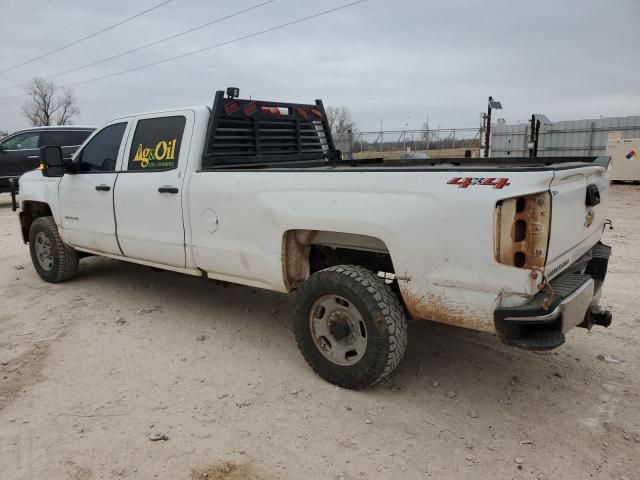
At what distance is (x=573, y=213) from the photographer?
3023 mm

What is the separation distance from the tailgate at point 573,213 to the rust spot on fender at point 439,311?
474 millimetres

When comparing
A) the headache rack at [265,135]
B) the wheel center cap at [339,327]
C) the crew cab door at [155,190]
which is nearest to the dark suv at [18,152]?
the crew cab door at [155,190]

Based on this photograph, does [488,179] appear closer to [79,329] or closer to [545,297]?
[545,297]

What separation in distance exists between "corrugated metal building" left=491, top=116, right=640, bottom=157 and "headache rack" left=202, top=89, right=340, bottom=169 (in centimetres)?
1603

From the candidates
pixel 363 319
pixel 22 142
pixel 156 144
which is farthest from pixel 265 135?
pixel 22 142

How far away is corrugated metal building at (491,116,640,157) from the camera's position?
19.4 metres

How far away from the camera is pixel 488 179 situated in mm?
2662

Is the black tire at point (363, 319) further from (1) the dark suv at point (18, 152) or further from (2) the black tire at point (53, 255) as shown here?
(1) the dark suv at point (18, 152)

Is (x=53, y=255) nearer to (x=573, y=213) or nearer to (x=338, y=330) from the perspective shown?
(x=338, y=330)

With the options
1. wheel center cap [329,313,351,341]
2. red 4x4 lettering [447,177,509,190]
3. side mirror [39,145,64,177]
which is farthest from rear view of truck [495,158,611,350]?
side mirror [39,145,64,177]

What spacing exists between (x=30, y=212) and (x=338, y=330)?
5.05 meters

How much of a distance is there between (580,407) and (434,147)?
818 inches

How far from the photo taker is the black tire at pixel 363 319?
3150mm

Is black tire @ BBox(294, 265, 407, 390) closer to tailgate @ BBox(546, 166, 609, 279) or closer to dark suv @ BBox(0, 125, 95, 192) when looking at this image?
tailgate @ BBox(546, 166, 609, 279)
